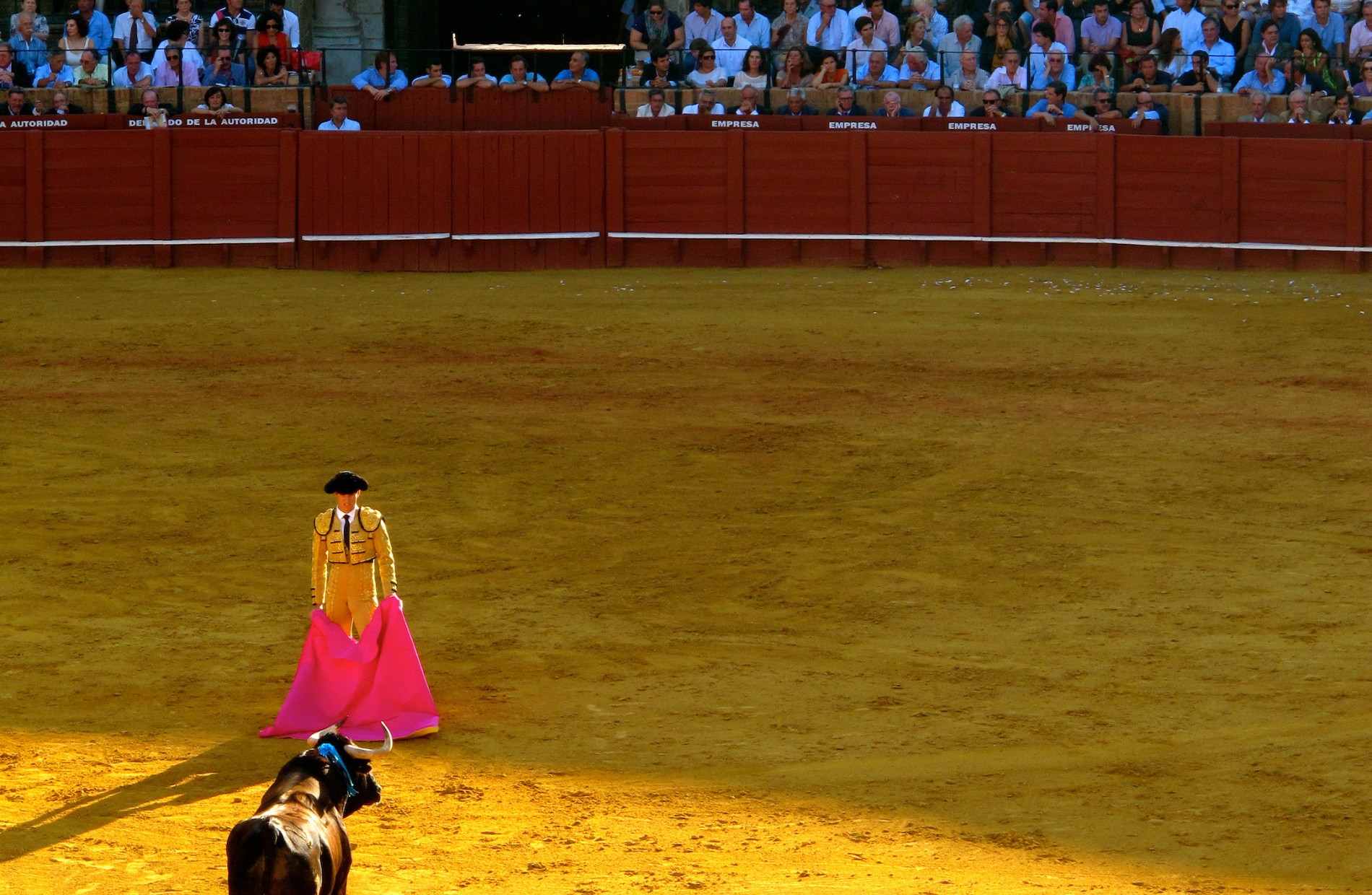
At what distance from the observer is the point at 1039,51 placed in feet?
65.0

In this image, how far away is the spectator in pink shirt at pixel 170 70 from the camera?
20094 mm

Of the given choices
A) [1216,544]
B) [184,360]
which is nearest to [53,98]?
[184,360]

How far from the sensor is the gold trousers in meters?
7.71

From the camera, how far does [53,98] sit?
774 inches

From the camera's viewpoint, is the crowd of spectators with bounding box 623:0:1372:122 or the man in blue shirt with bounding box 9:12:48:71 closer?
the crowd of spectators with bounding box 623:0:1372:122

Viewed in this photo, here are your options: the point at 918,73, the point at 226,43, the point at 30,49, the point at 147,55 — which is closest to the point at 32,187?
the point at 30,49

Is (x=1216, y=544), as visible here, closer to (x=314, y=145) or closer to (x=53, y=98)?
(x=314, y=145)

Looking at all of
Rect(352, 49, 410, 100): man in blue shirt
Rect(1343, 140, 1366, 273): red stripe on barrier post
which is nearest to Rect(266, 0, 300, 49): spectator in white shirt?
Rect(352, 49, 410, 100): man in blue shirt

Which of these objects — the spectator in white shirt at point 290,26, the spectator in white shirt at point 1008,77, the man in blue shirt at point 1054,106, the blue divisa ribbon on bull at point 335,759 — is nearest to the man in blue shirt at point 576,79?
the spectator in white shirt at point 290,26

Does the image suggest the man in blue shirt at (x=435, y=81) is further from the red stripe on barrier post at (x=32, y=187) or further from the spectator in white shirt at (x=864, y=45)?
the spectator in white shirt at (x=864, y=45)

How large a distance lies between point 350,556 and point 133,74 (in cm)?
1391

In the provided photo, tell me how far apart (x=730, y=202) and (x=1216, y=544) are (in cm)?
1060

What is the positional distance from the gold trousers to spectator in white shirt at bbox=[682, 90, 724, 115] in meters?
12.9

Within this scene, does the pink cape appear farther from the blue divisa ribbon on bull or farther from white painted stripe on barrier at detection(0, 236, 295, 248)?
white painted stripe on barrier at detection(0, 236, 295, 248)
